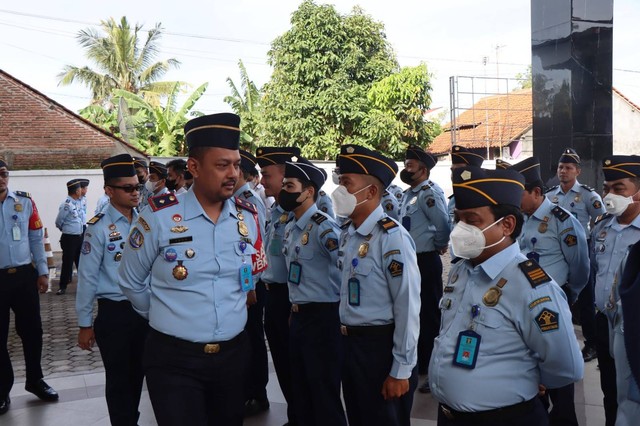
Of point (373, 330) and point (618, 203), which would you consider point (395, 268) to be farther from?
point (618, 203)

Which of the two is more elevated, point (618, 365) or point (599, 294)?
point (618, 365)

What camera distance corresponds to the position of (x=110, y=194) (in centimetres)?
423

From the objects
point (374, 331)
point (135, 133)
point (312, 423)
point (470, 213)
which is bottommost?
point (312, 423)

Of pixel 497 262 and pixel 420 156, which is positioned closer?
pixel 497 262

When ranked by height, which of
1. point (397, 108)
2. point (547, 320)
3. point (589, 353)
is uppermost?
point (397, 108)

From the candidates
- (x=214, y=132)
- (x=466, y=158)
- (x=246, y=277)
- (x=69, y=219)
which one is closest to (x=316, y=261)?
(x=246, y=277)

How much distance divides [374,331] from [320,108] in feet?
59.8

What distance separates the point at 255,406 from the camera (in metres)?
4.97

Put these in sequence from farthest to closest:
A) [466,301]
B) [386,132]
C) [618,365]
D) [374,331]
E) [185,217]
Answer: [386,132] → [374,331] → [185,217] → [466,301] → [618,365]

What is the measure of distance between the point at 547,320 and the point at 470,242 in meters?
0.43

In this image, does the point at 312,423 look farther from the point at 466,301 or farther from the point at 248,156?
the point at 248,156

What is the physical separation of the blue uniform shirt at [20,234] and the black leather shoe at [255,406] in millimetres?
2181

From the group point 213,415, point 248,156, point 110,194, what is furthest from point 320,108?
point 213,415

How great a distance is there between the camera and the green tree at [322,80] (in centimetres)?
2089
